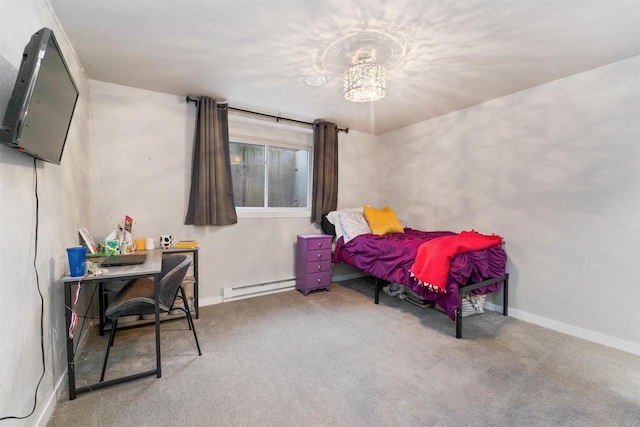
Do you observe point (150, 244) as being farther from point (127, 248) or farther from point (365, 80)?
point (365, 80)

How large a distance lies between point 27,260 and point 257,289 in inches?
92.7

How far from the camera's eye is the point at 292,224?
12.5 ft

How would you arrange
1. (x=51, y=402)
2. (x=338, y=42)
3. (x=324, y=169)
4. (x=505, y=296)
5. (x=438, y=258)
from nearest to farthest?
(x=51, y=402)
(x=338, y=42)
(x=438, y=258)
(x=505, y=296)
(x=324, y=169)

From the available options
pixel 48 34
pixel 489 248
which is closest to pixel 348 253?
pixel 489 248

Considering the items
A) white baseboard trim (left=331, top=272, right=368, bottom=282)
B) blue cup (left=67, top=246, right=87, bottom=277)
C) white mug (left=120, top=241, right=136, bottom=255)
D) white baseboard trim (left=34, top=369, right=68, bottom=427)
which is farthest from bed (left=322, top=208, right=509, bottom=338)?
white baseboard trim (left=34, top=369, right=68, bottom=427)

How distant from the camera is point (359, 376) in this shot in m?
A: 1.88

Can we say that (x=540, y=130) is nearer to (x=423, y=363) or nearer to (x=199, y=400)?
(x=423, y=363)

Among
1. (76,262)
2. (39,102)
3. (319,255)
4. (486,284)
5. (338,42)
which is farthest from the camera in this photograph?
(319,255)

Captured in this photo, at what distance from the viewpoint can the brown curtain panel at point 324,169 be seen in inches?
152

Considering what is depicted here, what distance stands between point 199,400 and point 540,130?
141 inches

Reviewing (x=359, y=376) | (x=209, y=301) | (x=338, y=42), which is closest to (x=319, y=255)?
(x=209, y=301)

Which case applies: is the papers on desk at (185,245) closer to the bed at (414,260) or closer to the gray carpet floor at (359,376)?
the gray carpet floor at (359,376)

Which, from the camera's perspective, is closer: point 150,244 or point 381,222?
point 150,244

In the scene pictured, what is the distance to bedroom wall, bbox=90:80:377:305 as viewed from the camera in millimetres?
2703
